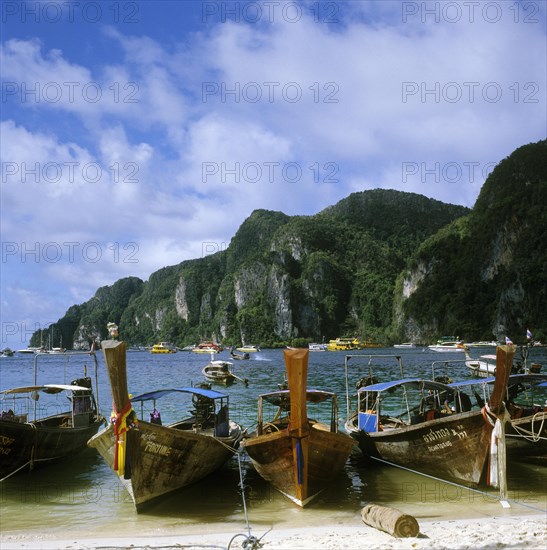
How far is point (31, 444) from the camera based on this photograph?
49.2ft

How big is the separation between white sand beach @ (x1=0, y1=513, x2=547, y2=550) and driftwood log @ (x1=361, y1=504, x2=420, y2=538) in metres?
0.12

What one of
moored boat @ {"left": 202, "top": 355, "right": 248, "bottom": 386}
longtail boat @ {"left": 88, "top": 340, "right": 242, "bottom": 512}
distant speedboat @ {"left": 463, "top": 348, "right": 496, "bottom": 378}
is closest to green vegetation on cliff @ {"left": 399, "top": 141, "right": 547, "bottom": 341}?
distant speedboat @ {"left": 463, "top": 348, "right": 496, "bottom": 378}

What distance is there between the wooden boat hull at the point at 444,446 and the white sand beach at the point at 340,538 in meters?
1.98

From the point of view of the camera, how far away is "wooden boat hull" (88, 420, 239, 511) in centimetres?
1140

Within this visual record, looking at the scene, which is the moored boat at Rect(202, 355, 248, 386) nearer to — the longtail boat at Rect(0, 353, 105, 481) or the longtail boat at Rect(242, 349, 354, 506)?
the longtail boat at Rect(0, 353, 105, 481)

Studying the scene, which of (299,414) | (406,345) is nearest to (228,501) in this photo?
(299,414)

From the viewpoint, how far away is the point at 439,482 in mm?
14023

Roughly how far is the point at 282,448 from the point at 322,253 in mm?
179597

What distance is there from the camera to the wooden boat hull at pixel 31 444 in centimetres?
1418

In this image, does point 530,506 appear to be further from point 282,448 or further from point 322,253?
point 322,253

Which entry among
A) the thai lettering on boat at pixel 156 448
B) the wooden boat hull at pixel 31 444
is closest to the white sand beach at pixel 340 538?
the thai lettering on boat at pixel 156 448

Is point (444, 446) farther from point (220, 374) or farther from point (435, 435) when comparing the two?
point (220, 374)

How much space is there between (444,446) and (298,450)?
4025 mm

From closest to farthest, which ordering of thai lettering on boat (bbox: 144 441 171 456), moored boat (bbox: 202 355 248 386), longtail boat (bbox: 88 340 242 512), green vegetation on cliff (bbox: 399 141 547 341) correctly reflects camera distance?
longtail boat (bbox: 88 340 242 512) → thai lettering on boat (bbox: 144 441 171 456) → moored boat (bbox: 202 355 248 386) → green vegetation on cliff (bbox: 399 141 547 341)
